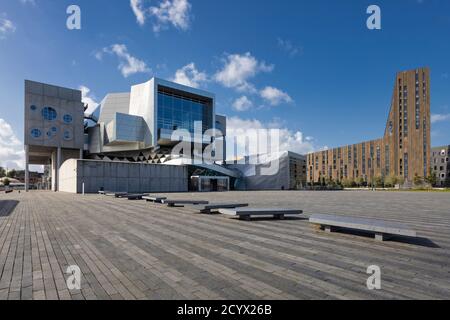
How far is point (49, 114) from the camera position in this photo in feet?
166

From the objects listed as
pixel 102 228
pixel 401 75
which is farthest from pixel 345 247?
pixel 401 75

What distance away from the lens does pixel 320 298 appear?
10.2 feet

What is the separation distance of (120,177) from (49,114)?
1107 inches

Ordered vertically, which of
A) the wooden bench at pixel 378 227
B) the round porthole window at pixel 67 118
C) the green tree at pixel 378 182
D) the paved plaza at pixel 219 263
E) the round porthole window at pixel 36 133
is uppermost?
the round porthole window at pixel 67 118

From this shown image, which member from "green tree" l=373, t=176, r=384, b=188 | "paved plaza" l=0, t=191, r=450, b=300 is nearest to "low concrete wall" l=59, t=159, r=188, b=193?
"paved plaza" l=0, t=191, r=450, b=300

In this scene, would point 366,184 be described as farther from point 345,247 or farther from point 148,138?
point 345,247

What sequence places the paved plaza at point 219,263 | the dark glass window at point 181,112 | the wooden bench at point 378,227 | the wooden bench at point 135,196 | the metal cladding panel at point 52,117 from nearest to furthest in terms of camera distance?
the paved plaza at point 219,263 < the wooden bench at point 378,227 < the wooden bench at point 135,196 < the metal cladding panel at point 52,117 < the dark glass window at point 181,112

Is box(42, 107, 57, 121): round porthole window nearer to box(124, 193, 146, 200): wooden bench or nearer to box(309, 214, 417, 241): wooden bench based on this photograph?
box(124, 193, 146, 200): wooden bench

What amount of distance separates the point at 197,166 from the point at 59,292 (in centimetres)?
4678

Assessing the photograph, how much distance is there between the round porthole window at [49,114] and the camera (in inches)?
1972

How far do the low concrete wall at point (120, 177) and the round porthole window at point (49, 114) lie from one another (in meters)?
15.3

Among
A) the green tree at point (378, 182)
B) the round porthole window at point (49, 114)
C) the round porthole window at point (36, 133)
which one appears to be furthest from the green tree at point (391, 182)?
the round porthole window at point (36, 133)

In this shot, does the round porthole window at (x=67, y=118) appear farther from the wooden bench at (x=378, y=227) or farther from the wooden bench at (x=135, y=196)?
the wooden bench at (x=378, y=227)

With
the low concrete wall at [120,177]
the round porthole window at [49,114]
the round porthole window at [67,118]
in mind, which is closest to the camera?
the low concrete wall at [120,177]
